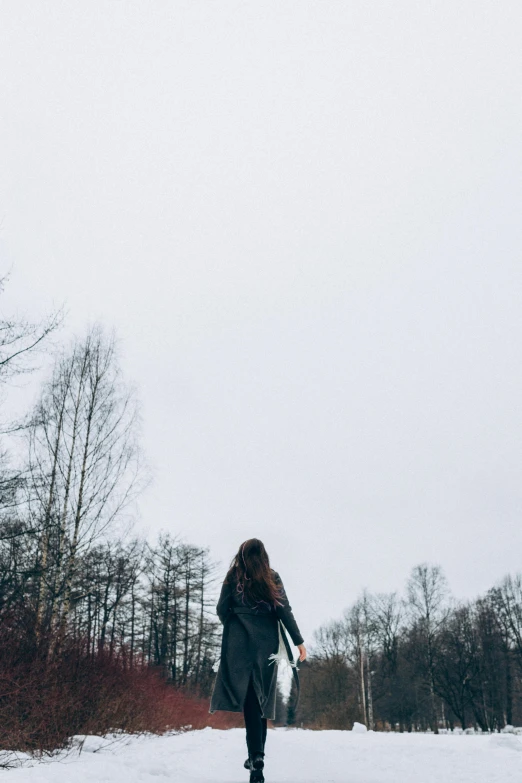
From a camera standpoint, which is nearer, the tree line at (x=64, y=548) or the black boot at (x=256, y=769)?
the black boot at (x=256, y=769)

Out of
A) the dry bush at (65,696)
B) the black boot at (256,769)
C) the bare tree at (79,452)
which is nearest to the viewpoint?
the black boot at (256,769)

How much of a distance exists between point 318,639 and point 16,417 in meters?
66.7

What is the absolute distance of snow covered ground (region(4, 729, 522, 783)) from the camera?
5448 millimetres

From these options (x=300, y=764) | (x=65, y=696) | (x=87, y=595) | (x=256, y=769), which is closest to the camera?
(x=256, y=769)

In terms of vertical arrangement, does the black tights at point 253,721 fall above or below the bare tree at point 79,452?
below

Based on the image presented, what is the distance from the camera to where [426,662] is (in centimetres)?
4638

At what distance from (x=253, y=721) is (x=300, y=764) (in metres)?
2.98

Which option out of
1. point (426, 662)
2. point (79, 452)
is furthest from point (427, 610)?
point (79, 452)

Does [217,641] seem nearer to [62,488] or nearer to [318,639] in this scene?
[62,488]

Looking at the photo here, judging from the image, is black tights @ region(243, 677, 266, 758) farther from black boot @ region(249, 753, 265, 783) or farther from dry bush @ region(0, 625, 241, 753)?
Answer: dry bush @ region(0, 625, 241, 753)

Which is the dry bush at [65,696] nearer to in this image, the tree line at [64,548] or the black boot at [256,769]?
the tree line at [64,548]

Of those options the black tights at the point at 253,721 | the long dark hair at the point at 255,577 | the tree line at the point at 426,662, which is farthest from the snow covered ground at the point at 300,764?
the tree line at the point at 426,662

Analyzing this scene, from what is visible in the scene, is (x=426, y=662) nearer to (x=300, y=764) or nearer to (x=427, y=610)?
(x=427, y=610)

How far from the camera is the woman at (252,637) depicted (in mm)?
5156
